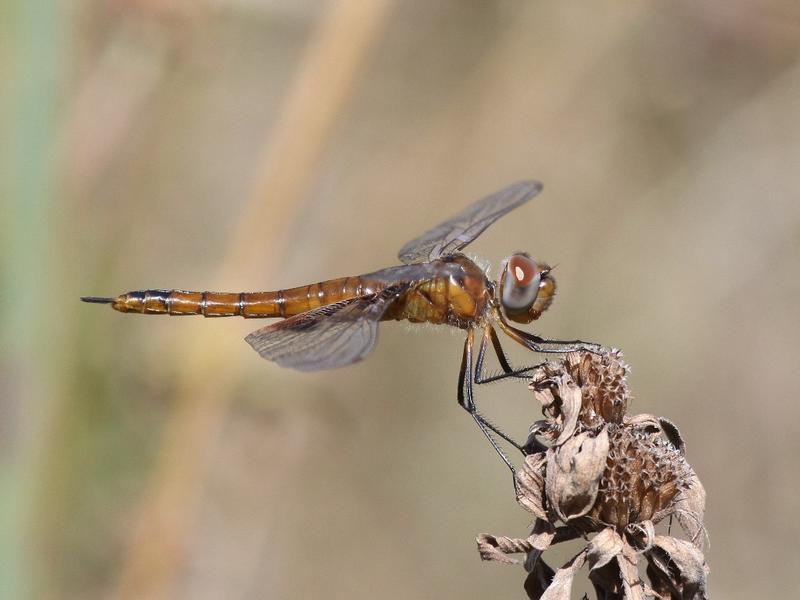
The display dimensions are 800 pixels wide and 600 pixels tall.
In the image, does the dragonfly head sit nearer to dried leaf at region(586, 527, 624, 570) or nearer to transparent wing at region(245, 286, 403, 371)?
transparent wing at region(245, 286, 403, 371)

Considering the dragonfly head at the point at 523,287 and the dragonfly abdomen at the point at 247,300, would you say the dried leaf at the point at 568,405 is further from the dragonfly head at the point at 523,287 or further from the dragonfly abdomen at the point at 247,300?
the dragonfly abdomen at the point at 247,300

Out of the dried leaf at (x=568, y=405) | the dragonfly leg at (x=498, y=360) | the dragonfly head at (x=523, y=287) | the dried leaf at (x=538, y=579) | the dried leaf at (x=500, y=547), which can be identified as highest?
the dragonfly head at (x=523, y=287)

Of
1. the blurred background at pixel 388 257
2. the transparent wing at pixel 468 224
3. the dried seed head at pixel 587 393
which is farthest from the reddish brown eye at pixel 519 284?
the blurred background at pixel 388 257

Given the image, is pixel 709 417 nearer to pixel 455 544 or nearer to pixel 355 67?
pixel 455 544

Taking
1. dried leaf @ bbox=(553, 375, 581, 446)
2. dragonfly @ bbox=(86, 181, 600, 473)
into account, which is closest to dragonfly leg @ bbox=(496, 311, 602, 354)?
dragonfly @ bbox=(86, 181, 600, 473)

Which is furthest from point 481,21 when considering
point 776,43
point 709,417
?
point 709,417

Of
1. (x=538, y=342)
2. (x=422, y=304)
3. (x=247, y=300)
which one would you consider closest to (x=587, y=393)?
(x=538, y=342)
